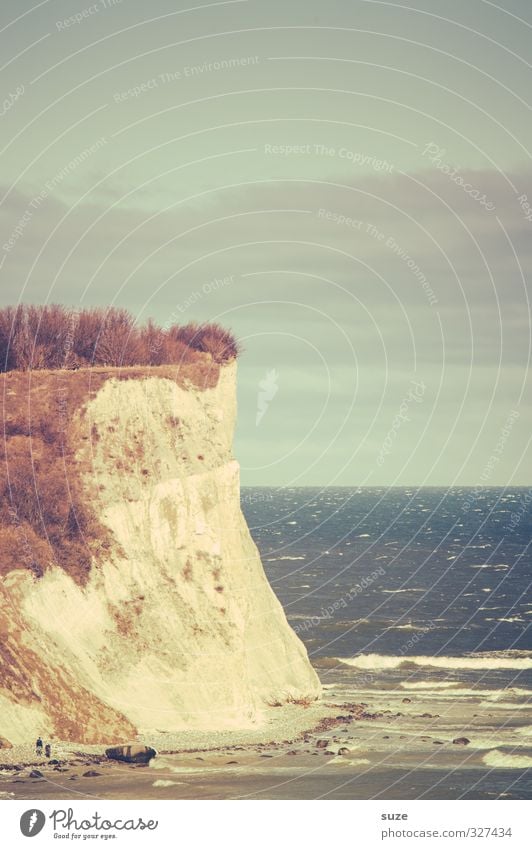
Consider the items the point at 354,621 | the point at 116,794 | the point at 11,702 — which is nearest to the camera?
the point at 116,794

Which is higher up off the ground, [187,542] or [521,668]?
[187,542]

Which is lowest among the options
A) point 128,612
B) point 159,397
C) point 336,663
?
point 336,663

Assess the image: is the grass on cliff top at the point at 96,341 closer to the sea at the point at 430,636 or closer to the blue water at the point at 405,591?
the sea at the point at 430,636

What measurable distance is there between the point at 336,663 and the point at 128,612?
85.2 ft

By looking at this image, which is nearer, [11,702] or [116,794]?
[116,794]

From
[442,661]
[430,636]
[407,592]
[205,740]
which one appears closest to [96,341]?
[205,740]

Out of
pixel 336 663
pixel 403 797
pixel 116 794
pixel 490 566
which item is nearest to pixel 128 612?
pixel 116 794

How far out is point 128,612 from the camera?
5056 centimetres

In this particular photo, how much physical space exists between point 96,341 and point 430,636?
4297cm

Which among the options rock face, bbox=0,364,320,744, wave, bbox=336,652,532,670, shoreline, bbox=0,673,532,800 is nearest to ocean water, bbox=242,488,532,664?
wave, bbox=336,652,532,670

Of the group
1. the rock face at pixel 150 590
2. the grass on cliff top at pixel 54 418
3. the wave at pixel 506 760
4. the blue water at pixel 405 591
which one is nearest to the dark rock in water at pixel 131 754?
the rock face at pixel 150 590

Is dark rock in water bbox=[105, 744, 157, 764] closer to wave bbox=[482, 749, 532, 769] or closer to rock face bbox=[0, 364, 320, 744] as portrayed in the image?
rock face bbox=[0, 364, 320, 744]

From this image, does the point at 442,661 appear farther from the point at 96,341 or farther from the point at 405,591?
the point at 405,591
